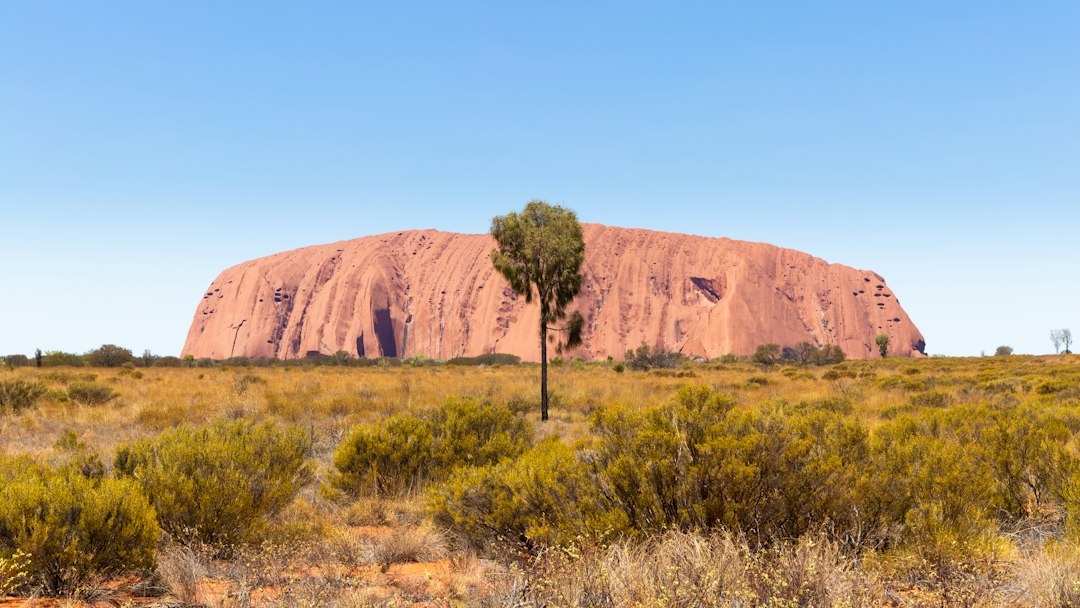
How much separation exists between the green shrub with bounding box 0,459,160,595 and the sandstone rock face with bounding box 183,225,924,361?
108396 millimetres

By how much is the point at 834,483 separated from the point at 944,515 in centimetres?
116

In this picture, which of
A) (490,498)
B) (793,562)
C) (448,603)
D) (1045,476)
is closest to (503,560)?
(490,498)

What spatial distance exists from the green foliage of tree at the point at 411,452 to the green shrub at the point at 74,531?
3.56 m

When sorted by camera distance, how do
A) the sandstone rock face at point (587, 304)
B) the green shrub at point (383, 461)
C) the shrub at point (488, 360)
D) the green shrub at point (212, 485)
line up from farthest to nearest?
the sandstone rock face at point (587, 304), the shrub at point (488, 360), the green shrub at point (383, 461), the green shrub at point (212, 485)

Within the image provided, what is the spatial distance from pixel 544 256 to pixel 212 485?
14160 millimetres

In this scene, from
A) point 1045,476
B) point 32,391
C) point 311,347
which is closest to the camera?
point 1045,476

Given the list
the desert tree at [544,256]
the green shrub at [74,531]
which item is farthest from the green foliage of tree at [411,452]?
the desert tree at [544,256]

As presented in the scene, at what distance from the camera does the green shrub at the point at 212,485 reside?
5527mm

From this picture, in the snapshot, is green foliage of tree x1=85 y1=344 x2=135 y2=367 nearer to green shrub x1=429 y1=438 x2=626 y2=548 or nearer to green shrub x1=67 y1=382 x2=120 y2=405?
green shrub x1=67 y1=382 x2=120 y2=405

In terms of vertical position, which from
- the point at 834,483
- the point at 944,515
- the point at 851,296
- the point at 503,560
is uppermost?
the point at 851,296

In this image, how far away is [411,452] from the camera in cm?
862

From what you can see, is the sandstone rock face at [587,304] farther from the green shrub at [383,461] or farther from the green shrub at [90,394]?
the green shrub at [383,461]

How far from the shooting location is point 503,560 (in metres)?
5.04

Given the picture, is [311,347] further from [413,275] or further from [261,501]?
[261,501]
